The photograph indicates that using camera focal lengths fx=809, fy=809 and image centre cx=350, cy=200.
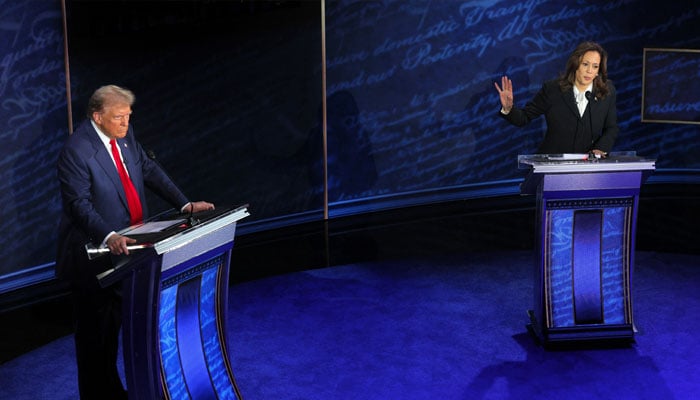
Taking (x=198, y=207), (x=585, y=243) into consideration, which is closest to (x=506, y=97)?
(x=585, y=243)

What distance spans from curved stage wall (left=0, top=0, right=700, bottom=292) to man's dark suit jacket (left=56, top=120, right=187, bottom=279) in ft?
6.27

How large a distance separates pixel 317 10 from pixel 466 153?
7.10 ft

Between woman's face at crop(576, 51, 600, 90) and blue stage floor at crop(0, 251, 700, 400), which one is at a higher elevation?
woman's face at crop(576, 51, 600, 90)

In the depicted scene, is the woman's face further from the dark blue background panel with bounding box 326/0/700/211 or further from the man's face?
the dark blue background panel with bounding box 326/0/700/211

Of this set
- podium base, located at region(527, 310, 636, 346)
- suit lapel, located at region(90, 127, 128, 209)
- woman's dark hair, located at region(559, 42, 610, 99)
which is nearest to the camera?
suit lapel, located at region(90, 127, 128, 209)

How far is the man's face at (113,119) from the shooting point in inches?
125

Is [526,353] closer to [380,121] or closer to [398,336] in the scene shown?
[398,336]

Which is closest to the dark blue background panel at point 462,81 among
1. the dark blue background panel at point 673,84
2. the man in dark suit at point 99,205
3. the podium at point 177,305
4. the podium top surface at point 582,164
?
the dark blue background panel at point 673,84

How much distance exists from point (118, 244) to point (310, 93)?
14.8ft

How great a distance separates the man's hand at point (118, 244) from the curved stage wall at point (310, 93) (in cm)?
256

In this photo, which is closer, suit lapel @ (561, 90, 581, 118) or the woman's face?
the woman's face

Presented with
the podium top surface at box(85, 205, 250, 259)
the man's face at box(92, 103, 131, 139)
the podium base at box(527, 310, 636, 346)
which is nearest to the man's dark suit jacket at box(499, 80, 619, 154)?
the podium base at box(527, 310, 636, 346)

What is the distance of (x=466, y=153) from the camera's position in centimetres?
806

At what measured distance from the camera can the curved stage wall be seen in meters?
5.07
